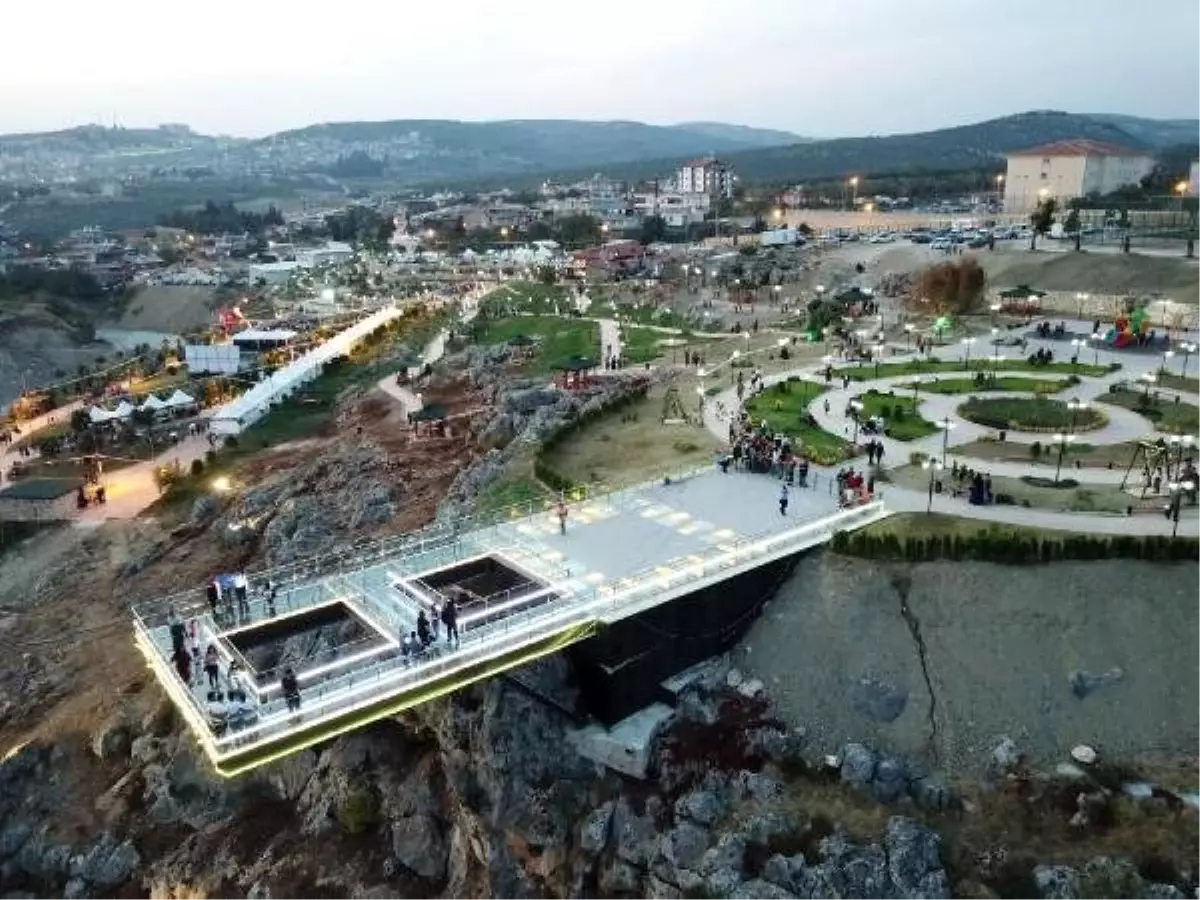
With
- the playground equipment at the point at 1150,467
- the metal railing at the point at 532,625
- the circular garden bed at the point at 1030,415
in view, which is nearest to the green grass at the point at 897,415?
the circular garden bed at the point at 1030,415

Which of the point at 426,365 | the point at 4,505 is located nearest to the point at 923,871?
the point at 4,505

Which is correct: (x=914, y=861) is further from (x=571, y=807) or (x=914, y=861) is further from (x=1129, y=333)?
→ (x=1129, y=333)

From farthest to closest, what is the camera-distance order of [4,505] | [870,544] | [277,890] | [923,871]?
[4,505], [870,544], [277,890], [923,871]

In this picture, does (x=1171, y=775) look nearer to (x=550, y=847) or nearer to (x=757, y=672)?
(x=757, y=672)

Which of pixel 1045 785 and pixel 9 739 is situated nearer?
pixel 1045 785

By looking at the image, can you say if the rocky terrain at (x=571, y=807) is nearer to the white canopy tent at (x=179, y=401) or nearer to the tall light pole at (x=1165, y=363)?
the tall light pole at (x=1165, y=363)

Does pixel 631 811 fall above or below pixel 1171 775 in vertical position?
below

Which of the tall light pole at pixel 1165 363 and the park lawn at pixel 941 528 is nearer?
the park lawn at pixel 941 528
